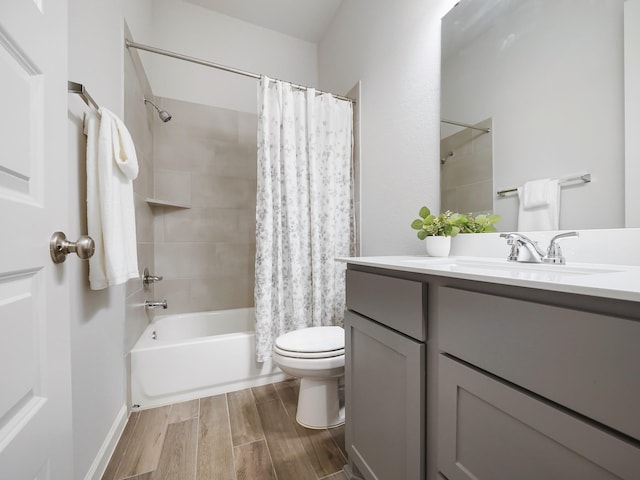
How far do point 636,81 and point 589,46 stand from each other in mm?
187

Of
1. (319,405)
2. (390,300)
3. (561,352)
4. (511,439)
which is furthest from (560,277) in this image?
(319,405)

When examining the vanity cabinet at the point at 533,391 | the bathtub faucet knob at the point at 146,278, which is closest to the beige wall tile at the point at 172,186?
the bathtub faucet knob at the point at 146,278

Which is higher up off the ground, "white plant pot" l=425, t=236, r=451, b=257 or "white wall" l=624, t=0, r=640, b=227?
"white wall" l=624, t=0, r=640, b=227

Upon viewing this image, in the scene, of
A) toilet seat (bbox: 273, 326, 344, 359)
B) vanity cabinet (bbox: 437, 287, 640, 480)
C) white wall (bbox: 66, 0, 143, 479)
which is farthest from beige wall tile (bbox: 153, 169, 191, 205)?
vanity cabinet (bbox: 437, 287, 640, 480)

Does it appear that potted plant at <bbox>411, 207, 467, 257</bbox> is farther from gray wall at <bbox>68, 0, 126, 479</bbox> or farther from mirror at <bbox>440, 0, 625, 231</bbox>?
gray wall at <bbox>68, 0, 126, 479</bbox>

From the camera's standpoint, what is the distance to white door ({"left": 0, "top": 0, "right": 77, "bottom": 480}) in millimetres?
401

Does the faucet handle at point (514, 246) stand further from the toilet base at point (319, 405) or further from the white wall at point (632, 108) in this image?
the toilet base at point (319, 405)

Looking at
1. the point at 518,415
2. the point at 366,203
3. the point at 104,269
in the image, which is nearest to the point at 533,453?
the point at 518,415

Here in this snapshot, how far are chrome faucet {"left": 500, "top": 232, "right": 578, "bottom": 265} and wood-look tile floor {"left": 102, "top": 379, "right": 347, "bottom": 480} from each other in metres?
1.08

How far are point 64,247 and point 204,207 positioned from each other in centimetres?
183

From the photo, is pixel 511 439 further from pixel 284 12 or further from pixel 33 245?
pixel 284 12

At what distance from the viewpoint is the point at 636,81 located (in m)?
0.76

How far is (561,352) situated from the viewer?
1.46ft

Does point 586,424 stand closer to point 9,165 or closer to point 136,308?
point 9,165
